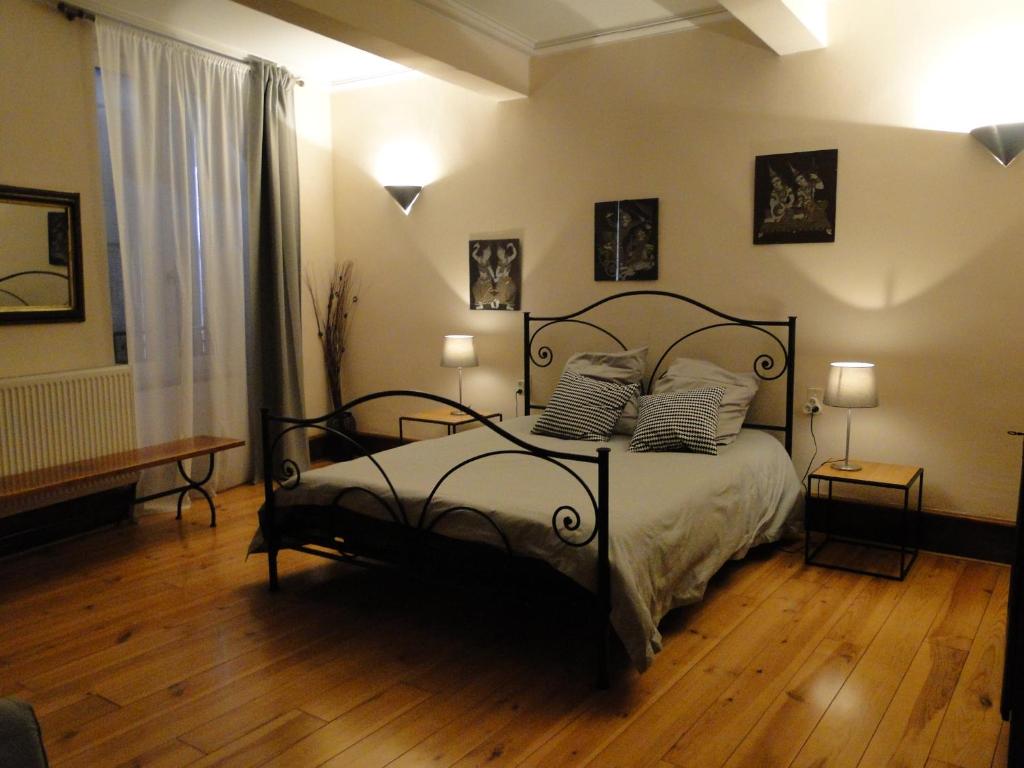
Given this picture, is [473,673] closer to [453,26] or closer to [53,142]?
[453,26]

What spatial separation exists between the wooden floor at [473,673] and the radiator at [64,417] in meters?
0.61

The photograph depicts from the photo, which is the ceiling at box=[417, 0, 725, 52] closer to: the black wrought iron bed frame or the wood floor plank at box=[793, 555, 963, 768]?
the black wrought iron bed frame

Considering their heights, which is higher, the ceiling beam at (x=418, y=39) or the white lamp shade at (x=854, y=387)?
the ceiling beam at (x=418, y=39)

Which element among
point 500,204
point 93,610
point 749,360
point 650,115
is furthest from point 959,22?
point 93,610

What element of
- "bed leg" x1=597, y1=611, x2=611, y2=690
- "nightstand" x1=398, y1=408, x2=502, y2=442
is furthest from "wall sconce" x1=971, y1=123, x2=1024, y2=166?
"nightstand" x1=398, y1=408, x2=502, y2=442

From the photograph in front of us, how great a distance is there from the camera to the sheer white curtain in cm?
445

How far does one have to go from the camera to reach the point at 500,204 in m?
5.12

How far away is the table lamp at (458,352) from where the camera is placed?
5047 millimetres

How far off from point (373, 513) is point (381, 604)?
0.41 metres

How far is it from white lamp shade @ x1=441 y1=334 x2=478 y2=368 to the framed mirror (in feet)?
6.59

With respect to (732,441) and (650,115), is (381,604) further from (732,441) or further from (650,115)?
(650,115)

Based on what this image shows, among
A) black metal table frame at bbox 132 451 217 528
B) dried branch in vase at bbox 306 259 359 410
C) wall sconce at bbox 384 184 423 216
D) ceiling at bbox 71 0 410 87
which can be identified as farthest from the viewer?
dried branch in vase at bbox 306 259 359 410

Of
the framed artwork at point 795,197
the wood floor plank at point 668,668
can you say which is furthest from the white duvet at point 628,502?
the framed artwork at point 795,197

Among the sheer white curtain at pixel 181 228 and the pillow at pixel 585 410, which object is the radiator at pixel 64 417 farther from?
the pillow at pixel 585 410
